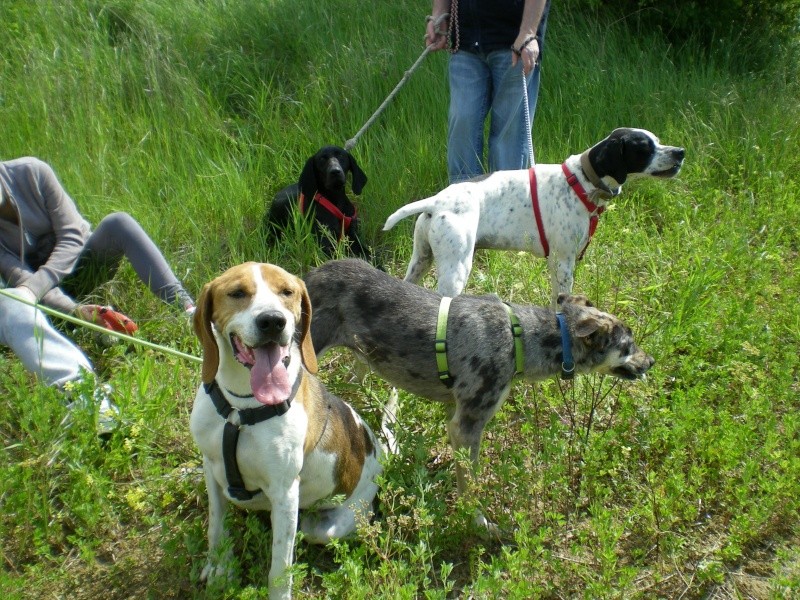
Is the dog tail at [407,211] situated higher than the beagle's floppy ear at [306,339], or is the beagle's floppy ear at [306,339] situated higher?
the beagle's floppy ear at [306,339]

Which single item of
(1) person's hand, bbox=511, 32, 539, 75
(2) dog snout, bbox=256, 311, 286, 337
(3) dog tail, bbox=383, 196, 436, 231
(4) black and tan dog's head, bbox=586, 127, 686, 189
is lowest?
(3) dog tail, bbox=383, 196, 436, 231

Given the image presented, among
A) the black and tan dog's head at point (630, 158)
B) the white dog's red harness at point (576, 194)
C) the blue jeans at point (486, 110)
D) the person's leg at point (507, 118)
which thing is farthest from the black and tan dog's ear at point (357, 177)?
the black and tan dog's head at point (630, 158)

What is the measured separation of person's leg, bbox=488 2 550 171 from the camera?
5.42 m

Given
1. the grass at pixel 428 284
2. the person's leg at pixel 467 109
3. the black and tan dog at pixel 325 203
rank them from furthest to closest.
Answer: the black and tan dog at pixel 325 203
the person's leg at pixel 467 109
the grass at pixel 428 284

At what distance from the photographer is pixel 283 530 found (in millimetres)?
2875

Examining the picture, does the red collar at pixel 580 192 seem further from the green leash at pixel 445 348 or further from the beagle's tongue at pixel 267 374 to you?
the beagle's tongue at pixel 267 374

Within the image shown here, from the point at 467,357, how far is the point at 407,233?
240 cm

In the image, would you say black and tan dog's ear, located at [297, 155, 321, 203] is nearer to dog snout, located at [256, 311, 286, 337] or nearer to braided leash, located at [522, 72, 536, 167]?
braided leash, located at [522, 72, 536, 167]

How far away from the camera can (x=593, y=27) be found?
845 cm

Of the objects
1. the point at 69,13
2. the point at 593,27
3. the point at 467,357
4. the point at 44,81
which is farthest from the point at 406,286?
the point at 69,13

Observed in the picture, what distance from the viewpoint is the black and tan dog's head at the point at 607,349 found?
3650mm

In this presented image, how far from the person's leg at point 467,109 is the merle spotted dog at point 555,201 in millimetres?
865

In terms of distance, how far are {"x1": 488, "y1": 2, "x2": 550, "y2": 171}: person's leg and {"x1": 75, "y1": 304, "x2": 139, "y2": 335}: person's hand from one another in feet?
9.73

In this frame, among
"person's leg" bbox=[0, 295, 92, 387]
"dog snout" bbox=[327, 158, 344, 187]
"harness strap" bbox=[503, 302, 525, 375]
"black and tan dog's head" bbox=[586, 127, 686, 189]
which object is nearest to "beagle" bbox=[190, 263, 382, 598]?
"harness strap" bbox=[503, 302, 525, 375]
